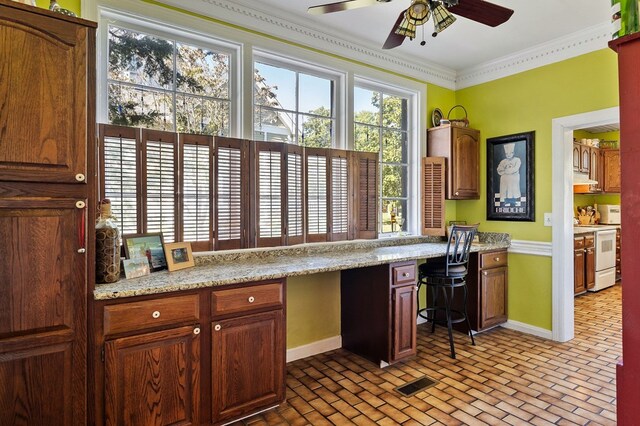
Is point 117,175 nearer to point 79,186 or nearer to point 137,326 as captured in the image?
point 79,186

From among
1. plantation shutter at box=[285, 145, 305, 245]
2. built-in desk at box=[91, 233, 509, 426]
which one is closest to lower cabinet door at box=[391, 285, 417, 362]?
built-in desk at box=[91, 233, 509, 426]

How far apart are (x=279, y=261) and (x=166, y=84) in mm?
1537

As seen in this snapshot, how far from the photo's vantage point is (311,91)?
11.0 feet

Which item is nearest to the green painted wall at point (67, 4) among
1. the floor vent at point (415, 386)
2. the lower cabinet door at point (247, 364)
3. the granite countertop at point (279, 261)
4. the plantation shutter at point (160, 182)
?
the plantation shutter at point (160, 182)

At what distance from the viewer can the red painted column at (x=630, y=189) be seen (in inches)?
23.9

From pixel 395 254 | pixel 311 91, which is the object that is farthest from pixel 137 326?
pixel 311 91

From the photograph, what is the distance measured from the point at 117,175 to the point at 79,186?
0.59 metres

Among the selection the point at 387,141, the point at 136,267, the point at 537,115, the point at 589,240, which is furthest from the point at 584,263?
the point at 136,267

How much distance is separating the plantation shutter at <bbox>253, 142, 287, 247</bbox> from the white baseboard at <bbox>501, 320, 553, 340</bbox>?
8.79 feet

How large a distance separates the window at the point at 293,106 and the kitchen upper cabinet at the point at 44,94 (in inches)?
55.7

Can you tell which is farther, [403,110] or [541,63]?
[403,110]

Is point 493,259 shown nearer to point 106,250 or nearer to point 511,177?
point 511,177

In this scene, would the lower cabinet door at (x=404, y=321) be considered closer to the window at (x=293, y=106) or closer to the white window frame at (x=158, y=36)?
the window at (x=293, y=106)

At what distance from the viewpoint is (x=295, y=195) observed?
10.1ft
